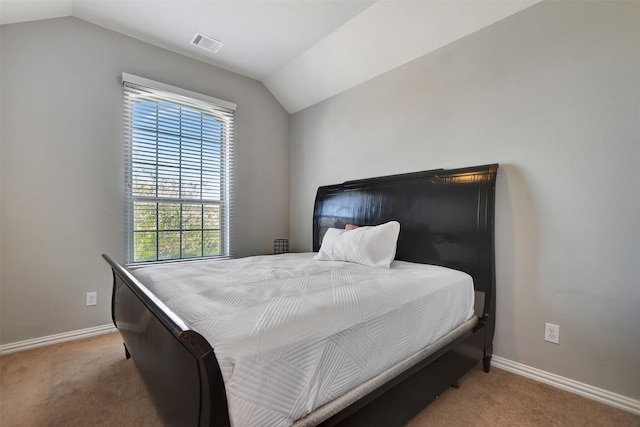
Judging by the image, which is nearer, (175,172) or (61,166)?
(61,166)

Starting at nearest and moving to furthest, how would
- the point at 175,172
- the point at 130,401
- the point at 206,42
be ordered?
the point at 130,401, the point at 206,42, the point at 175,172

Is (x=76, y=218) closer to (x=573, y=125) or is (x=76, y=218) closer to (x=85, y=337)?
(x=85, y=337)

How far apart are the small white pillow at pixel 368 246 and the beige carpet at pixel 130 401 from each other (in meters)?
0.93

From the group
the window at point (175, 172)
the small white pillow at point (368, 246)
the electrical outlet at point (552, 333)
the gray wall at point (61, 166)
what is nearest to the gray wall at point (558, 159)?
the electrical outlet at point (552, 333)

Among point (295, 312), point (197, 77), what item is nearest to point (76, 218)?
point (197, 77)

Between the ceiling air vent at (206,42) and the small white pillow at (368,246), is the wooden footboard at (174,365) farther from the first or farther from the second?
the ceiling air vent at (206,42)

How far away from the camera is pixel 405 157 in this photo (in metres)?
2.61

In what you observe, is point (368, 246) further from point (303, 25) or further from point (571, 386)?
point (303, 25)

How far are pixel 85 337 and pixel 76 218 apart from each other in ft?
3.40

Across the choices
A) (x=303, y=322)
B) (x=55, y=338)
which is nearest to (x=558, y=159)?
(x=303, y=322)

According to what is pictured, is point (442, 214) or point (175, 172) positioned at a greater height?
point (175, 172)

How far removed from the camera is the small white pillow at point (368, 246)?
2.13 metres

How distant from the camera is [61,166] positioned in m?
2.37

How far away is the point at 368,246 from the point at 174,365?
1.51 metres
